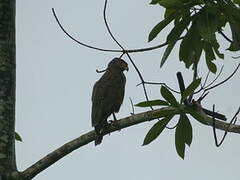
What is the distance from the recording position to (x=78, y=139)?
3873 mm

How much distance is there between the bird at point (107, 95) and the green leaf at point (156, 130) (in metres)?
2.15

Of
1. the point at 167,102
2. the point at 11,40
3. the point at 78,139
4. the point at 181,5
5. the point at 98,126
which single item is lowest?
the point at 98,126

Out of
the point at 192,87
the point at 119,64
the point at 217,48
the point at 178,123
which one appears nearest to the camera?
the point at 192,87

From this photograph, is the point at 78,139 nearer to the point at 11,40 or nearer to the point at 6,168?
the point at 6,168

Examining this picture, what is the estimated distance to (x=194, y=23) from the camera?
3742 millimetres

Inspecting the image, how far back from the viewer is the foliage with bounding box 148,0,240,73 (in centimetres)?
357

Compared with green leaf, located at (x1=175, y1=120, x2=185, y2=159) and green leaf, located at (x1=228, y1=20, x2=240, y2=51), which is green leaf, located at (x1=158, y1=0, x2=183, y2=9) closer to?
green leaf, located at (x1=228, y1=20, x2=240, y2=51)

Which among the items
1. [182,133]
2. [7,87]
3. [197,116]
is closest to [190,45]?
[197,116]

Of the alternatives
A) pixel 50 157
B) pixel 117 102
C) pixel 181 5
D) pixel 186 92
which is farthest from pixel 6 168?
pixel 117 102

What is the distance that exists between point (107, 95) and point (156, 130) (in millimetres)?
2918

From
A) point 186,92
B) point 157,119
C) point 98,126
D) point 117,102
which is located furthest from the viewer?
point 117,102

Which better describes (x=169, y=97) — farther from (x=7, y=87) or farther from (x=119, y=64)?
(x=119, y=64)

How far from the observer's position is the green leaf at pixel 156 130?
3703mm

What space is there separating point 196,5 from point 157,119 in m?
0.81
